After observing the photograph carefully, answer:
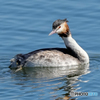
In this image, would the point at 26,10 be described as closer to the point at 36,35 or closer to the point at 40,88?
the point at 36,35

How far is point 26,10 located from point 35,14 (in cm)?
55

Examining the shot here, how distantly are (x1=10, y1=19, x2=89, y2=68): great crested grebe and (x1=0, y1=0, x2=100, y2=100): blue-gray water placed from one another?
0.24 m

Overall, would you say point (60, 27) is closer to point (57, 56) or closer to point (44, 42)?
point (57, 56)

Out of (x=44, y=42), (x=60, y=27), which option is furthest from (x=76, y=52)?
(x=44, y=42)

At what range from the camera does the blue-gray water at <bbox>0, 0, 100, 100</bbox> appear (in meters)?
12.3

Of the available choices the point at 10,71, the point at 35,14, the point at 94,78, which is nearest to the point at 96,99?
the point at 94,78

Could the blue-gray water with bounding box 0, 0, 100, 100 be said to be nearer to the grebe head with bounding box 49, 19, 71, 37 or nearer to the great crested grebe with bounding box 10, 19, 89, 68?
the great crested grebe with bounding box 10, 19, 89, 68

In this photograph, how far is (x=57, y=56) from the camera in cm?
1462

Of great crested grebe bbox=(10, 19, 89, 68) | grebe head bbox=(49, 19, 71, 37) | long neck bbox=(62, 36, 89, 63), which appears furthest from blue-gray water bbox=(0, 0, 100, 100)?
grebe head bbox=(49, 19, 71, 37)

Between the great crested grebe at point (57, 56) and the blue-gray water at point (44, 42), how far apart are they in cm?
24

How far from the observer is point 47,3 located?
65.4 ft

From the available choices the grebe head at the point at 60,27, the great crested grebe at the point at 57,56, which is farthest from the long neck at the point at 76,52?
the grebe head at the point at 60,27

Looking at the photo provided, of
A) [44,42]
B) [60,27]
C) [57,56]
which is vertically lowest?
[57,56]

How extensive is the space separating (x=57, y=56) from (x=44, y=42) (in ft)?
7.61
